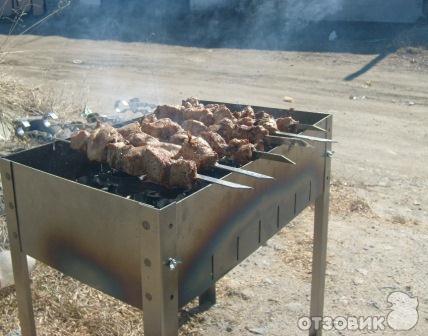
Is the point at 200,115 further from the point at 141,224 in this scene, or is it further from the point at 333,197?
the point at 333,197

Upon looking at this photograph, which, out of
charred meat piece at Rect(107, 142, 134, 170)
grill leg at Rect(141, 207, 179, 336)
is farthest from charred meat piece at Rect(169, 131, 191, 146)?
grill leg at Rect(141, 207, 179, 336)

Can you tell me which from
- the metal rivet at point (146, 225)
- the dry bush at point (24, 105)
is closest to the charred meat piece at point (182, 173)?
the metal rivet at point (146, 225)

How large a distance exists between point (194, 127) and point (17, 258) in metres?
0.97

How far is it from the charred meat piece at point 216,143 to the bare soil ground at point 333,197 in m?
1.30

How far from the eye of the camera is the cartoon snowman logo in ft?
10.3

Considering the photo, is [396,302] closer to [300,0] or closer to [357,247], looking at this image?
[357,247]

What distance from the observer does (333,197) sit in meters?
4.91

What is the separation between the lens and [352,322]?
3.19 metres

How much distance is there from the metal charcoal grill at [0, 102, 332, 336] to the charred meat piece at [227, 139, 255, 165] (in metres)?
0.10

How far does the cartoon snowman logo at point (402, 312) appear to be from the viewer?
10.3ft

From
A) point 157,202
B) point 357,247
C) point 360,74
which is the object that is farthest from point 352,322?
point 360,74

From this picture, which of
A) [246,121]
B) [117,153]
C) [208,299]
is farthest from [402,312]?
[117,153]

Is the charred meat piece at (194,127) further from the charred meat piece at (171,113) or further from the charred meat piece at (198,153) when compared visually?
the charred meat piece at (198,153)

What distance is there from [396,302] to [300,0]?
13.4m
